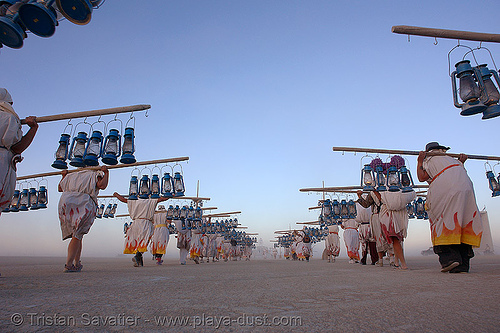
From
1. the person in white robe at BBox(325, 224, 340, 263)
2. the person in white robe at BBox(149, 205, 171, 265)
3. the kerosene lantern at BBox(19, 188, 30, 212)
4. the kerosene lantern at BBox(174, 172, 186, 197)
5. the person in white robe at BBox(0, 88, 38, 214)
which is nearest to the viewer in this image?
the person in white robe at BBox(0, 88, 38, 214)

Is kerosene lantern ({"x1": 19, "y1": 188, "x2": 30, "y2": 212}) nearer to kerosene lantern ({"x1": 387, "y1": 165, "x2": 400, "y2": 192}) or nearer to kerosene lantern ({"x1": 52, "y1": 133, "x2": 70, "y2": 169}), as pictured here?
kerosene lantern ({"x1": 52, "y1": 133, "x2": 70, "y2": 169})

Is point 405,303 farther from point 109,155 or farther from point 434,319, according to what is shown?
point 109,155

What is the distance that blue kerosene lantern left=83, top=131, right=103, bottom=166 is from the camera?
19.5ft

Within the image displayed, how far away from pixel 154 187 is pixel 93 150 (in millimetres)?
2614

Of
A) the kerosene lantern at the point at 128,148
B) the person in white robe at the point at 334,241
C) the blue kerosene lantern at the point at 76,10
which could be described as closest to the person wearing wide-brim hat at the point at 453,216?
the kerosene lantern at the point at 128,148

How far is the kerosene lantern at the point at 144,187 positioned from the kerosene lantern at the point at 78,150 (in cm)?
231

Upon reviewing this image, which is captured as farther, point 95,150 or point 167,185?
point 167,185

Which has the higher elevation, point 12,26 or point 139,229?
point 12,26

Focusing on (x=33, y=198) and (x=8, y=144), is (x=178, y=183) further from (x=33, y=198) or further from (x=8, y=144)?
(x=8, y=144)

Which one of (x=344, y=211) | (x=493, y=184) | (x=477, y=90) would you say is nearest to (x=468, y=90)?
(x=477, y=90)

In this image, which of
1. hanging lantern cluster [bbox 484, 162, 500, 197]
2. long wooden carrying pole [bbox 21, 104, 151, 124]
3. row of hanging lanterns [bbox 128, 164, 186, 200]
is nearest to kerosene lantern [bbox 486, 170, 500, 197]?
hanging lantern cluster [bbox 484, 162, 500, 197]

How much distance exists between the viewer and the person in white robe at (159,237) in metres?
12.2

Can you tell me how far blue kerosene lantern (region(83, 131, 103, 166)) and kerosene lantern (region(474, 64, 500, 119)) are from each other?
6.33m

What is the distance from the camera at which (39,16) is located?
377 cm
